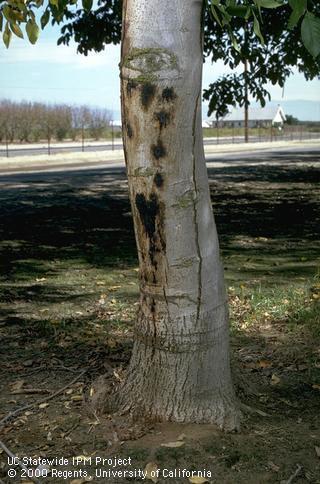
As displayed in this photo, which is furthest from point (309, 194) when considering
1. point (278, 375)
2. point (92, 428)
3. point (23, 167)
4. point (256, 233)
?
point (23, 167)

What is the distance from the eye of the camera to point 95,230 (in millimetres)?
11164

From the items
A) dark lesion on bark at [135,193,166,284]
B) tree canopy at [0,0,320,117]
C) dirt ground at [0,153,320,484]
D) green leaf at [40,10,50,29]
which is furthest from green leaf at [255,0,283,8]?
tree canopy at [0,0,320,117]

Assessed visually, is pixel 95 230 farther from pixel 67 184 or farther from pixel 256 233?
pixel 67 184

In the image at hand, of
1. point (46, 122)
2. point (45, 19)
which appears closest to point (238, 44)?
point (45, 19)

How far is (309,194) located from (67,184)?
7.37 m

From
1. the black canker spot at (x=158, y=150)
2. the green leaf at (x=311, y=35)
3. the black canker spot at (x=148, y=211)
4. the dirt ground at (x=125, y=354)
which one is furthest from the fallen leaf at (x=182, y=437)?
the green leaf at (x=311, y=35)

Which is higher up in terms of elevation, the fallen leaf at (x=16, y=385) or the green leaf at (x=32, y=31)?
the green leaf at (x=32, y=31)

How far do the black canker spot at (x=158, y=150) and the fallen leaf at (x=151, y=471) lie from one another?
1426mm

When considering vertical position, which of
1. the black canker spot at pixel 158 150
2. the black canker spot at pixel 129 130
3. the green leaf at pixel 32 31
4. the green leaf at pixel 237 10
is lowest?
the black canker spot at pixel 158 150

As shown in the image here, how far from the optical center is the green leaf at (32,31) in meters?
4.68

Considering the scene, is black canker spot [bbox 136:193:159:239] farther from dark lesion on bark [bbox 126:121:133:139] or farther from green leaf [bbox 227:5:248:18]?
green leaf [bbox 227:5:248:18]

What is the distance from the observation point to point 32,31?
186 inches

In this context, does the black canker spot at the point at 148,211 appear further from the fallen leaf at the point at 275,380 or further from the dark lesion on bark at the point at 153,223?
the fallen leaf at the point at 275,380

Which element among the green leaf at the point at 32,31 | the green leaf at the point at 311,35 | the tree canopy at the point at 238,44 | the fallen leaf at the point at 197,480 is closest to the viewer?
the green leaf at the point at 311,35
